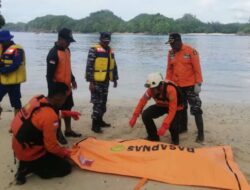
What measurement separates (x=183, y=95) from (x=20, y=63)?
265 cm

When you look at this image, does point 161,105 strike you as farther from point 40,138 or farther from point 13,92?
point 13,92

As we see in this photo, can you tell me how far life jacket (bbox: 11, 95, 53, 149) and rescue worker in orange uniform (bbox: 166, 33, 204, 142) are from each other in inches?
102

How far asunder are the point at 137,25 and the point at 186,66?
12800 centimetres

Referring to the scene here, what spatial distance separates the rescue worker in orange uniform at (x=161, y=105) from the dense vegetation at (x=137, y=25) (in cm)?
11203

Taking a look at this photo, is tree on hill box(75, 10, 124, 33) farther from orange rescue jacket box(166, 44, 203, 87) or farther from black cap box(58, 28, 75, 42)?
black cap box(58, 28, 75, 42)

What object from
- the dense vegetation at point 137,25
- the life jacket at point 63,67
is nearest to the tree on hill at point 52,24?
the dense vegetation at point 137,25

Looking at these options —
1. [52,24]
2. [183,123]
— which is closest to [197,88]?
[183,123]

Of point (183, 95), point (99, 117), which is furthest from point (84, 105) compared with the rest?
point (183, 95)

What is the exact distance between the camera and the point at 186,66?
6660 millimetres

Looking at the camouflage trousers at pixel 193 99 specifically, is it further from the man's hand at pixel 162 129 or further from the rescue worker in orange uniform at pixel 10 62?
the rescue worker in orange uniform at pixel 10 62

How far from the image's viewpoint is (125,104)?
428 inches

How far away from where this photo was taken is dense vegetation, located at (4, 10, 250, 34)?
12475cm

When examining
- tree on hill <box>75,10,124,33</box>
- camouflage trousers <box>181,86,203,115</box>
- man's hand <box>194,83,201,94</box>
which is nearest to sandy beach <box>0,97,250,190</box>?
camouflage trousers <box>181,86,203,115</box>

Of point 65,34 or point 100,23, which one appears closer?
→ point 65,34
